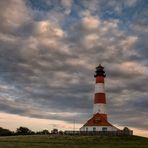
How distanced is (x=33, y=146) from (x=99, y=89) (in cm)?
2942

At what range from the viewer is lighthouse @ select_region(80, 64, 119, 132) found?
7744 centimetres

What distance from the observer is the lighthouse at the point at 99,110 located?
7744 centimetres

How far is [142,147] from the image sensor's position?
52812 mm

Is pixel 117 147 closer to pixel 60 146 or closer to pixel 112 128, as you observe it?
pixel 60 146

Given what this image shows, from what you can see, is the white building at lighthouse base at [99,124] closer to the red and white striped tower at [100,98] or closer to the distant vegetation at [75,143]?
the red and white striped tower at [100,98]

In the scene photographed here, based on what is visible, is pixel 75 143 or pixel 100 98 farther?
pixel 100 98

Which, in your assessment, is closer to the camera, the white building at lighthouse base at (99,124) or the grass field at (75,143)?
the grass field at (75,143)

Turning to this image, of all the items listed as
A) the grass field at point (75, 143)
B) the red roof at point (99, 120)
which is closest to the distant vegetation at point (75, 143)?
the grass field at point (75, 143)

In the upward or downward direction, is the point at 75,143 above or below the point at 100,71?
below

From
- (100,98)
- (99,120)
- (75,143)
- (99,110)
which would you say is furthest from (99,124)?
(75,143)

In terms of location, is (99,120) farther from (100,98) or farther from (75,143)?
(75,143)

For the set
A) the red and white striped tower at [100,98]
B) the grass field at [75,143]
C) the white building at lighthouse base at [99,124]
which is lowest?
the grass field at [75,143]

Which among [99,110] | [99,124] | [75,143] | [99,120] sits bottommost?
[75,143]

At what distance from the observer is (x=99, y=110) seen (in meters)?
77.4
